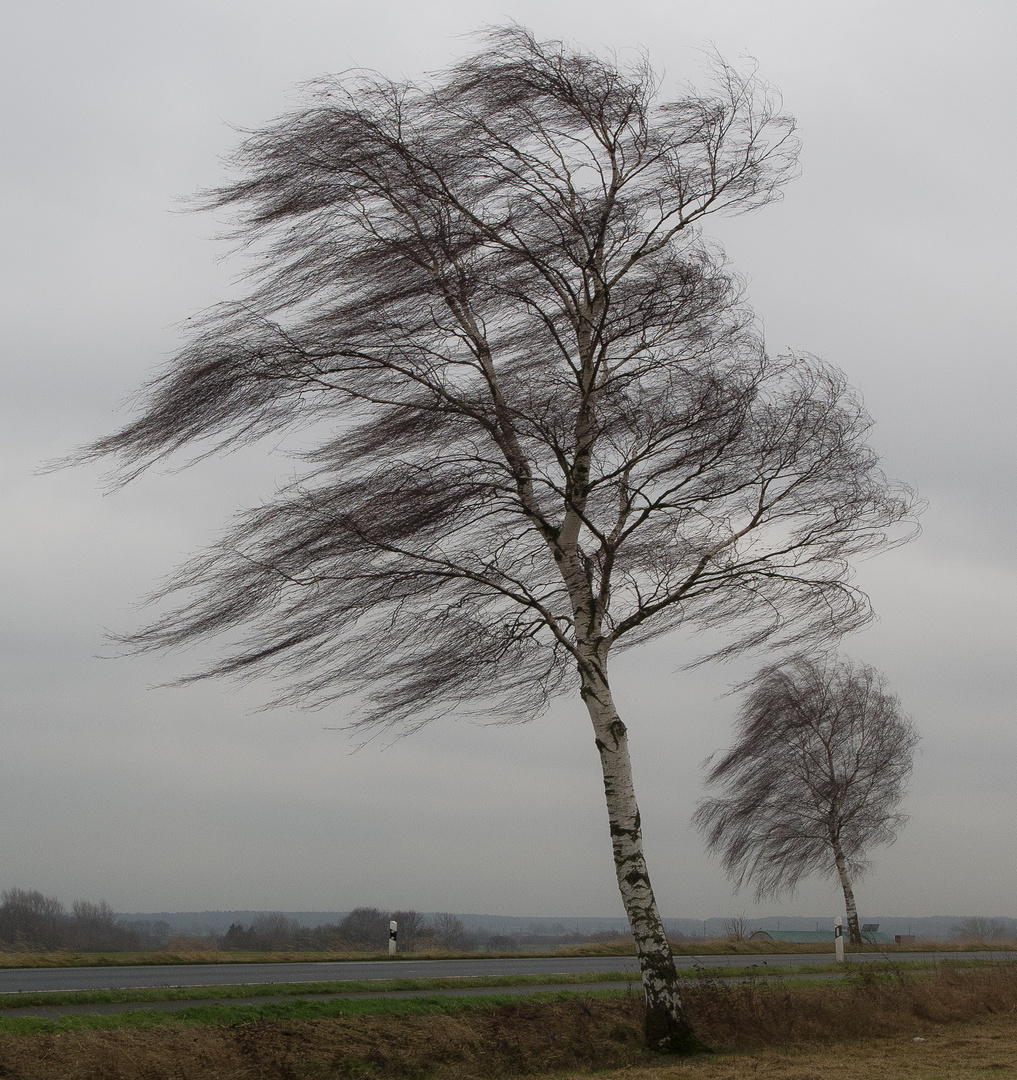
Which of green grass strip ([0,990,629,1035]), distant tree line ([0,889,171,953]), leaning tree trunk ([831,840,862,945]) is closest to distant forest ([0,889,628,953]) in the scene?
distant tree line ([0,889,171,953])

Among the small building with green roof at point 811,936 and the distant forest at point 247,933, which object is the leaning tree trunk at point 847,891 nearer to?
the small building with green roof at point 811,936

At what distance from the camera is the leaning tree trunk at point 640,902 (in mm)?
10102

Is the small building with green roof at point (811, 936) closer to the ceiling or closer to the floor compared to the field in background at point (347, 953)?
closer to the floor

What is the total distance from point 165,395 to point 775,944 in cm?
2526

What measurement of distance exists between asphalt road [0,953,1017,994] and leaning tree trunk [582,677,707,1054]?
19.8 ft

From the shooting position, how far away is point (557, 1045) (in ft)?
33.6

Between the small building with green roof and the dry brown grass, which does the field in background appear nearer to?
the small building with green roof

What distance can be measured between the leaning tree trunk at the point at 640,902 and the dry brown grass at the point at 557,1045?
0.33 meters

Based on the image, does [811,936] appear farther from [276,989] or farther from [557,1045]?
[557,1045]

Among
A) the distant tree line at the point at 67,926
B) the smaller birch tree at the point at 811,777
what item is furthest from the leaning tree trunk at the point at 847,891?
the distant tree line at the point at 67,926

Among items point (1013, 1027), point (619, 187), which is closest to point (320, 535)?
point (619, 187)

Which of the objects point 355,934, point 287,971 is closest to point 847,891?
point 355,934

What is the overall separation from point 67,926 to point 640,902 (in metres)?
31.4

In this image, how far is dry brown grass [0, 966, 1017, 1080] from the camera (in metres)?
8.21
